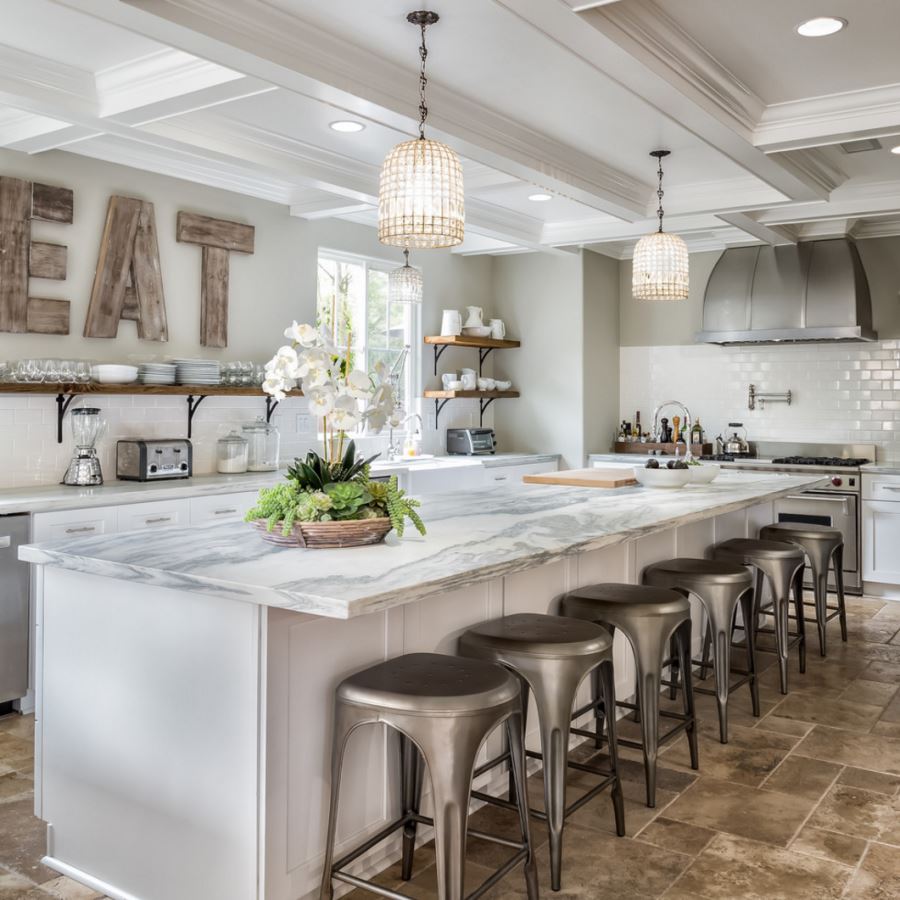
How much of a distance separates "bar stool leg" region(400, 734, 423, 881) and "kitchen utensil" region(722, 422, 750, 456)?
5.32m

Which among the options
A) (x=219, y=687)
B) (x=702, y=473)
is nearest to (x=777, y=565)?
(x=702, y=473)

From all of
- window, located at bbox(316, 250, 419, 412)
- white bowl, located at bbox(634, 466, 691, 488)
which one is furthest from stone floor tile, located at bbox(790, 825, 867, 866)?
window, located at bbox(316, 250, 419, 412)

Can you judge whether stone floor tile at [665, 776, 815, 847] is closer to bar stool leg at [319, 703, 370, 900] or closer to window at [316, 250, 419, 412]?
bar stool leg at [319, 703, 370, 900]

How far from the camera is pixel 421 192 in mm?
2961

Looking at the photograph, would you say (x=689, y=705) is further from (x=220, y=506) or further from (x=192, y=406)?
(x=192, y=406)

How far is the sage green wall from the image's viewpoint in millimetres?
6816

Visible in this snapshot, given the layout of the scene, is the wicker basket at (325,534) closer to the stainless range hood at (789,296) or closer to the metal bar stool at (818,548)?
the metal bar stool at (818,548)

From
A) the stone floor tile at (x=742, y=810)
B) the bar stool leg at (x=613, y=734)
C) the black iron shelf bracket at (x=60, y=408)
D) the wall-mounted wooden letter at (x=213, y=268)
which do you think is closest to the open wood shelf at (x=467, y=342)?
the wall-mounted wooden letter at (x=213, y=268)

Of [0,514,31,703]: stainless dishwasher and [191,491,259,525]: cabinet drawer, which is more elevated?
→ [191,491,259,525]: cabinet drawer

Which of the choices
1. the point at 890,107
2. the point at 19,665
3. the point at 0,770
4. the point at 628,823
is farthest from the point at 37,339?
the point at 890,107

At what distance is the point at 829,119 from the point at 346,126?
7.38 feet

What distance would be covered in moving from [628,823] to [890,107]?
10.5ft

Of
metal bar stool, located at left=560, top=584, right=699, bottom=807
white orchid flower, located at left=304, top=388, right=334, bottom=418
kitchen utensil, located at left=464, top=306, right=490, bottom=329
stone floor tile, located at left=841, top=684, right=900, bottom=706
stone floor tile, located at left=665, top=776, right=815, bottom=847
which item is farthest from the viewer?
kitchen utensil, located at left=464, top=306, right=490, bottom=329

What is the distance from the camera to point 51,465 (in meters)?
4.73
